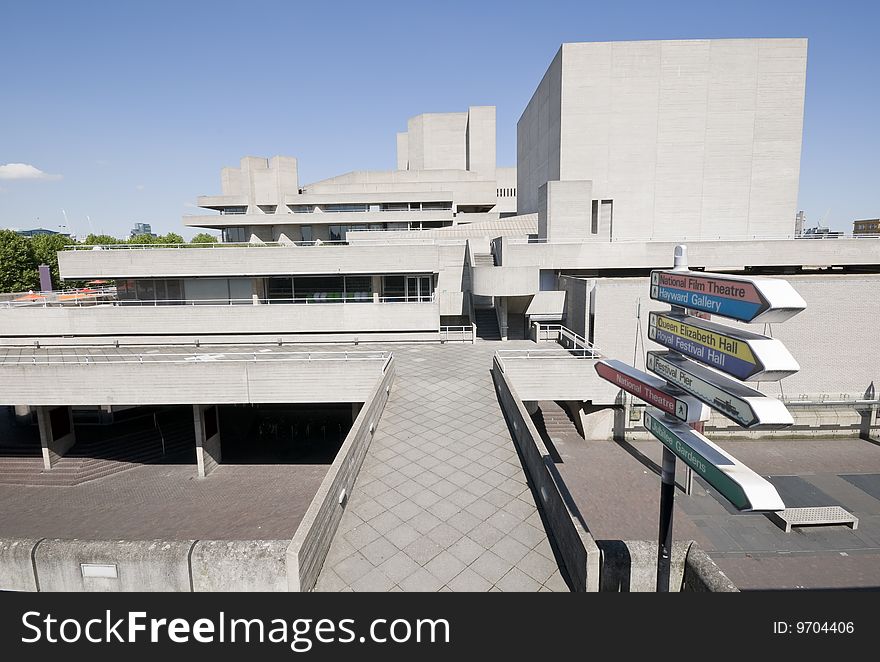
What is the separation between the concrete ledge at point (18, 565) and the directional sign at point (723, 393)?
850cm

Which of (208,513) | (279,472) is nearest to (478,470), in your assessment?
(208,513)

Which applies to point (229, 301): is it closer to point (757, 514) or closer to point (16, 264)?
point (757, 514)

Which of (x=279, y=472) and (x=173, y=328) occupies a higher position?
(x=173, y=328)

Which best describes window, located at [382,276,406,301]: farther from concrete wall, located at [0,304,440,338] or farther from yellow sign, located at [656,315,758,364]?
yellow sign, located at [656,315,758,364]

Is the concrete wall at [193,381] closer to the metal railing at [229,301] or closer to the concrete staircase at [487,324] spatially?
the metal railing at [229,301]

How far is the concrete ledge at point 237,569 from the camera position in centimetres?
651

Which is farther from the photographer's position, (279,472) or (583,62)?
(583,62)

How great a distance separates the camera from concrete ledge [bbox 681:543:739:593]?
595 centimetres

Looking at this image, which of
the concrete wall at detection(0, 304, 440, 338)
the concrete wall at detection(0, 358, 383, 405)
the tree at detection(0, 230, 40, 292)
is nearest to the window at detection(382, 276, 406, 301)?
the concrete wall at detection(0, 304, 440, 338)

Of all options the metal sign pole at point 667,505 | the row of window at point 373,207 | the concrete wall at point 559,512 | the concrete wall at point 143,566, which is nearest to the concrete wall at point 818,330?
the concrete wall at point 559,512

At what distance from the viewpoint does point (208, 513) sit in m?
17.6

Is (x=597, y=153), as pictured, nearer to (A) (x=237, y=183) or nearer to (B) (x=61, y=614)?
(B) (x=61, y=614)

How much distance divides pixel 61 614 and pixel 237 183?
64.2 metres

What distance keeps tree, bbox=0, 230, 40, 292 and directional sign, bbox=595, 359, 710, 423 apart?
6214cm
